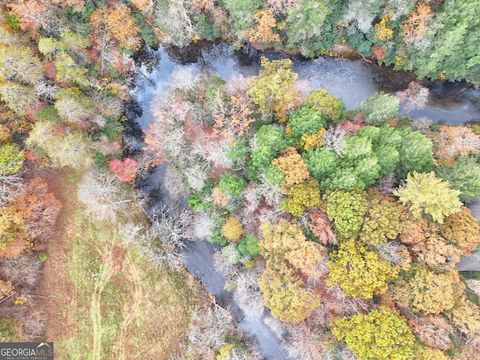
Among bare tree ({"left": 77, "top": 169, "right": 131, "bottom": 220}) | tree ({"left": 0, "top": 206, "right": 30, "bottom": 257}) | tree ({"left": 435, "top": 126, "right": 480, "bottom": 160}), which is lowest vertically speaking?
tree ({"left": 0, "top": 206, "right": 30, "bottom": 257})

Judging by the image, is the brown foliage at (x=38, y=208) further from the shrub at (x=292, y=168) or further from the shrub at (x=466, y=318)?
the shrub at (x=466, y=318)

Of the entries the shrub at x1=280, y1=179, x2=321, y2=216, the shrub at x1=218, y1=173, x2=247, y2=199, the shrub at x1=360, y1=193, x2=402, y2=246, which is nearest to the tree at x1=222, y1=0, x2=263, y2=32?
the shrub at x1=218, y1=173, x2=247, y2=199

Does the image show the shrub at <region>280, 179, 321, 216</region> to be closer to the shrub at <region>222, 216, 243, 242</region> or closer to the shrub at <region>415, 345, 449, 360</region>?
the shrub at <region>222, 216, 243, 242</region>

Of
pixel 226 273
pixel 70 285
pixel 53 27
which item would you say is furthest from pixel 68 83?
pixel 226 273

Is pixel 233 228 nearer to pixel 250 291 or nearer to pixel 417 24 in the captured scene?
pixel 250 291

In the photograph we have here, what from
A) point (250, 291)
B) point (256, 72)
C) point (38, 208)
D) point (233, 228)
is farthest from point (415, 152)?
point (38, 208)

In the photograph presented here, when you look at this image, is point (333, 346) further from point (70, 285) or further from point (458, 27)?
point (458, 27)
